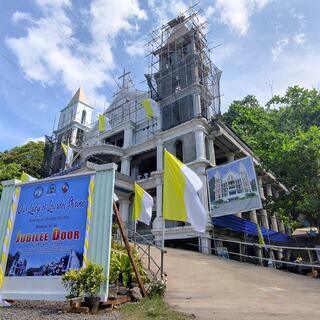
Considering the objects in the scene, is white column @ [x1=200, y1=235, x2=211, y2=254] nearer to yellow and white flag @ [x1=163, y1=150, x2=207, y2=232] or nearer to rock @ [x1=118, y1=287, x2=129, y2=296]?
yellow and white flag @ [x1=163, y1=150, x2=207, y2=232]

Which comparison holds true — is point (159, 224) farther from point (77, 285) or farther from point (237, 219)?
point (77, 285)

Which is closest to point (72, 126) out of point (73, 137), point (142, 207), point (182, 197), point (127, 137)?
point (73, 137)

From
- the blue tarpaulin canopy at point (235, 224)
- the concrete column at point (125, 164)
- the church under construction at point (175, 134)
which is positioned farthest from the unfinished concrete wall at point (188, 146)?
the concrete column at point (125, 164)

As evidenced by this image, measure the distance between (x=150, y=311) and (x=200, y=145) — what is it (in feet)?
54.5

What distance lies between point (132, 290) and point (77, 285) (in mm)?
1624

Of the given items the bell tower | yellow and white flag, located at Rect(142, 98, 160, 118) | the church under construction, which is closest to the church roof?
the bell tower

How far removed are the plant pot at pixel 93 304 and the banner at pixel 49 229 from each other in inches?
33.5

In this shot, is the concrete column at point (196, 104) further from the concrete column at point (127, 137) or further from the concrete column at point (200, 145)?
the concrete column at point (127, 137)

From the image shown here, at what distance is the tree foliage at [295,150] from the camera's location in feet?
57.9

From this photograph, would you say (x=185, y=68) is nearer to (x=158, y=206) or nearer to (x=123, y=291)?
(x=158, y=206)

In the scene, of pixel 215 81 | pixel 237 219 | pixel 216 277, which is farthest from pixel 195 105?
pixel 216 277

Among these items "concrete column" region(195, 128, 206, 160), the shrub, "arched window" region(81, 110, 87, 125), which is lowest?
the shrub

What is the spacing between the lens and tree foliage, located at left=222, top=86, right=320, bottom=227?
1766 centimetres

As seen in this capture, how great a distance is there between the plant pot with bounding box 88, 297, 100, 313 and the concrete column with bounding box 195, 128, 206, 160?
51.4ft
